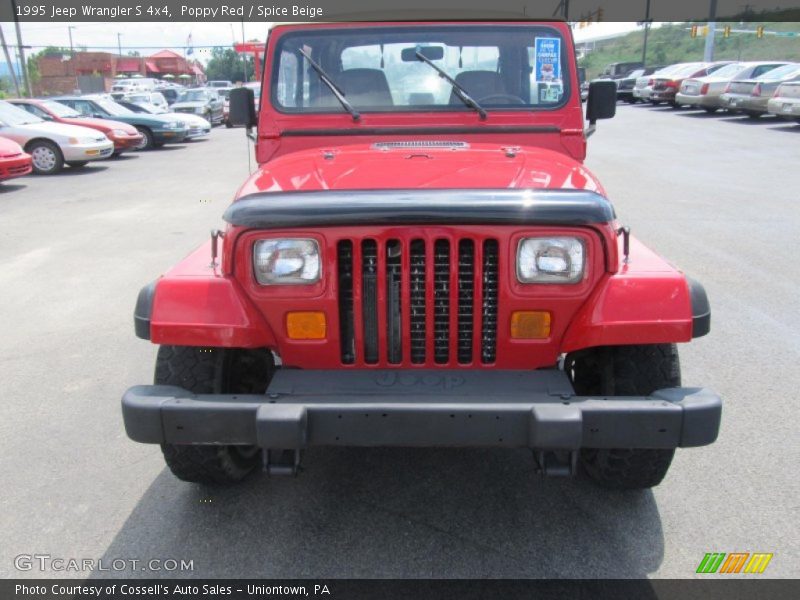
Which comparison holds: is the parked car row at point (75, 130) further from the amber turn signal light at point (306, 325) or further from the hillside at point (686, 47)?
the hillside at point (686, 47)

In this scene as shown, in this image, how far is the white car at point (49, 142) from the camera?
1478 cm

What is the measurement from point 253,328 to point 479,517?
1260 mm

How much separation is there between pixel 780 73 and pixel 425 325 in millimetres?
22305

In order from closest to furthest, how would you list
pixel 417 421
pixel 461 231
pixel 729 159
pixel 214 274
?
pixel 417 421 < pixel 461 231 < pixel 214 274 < pixel 729 159

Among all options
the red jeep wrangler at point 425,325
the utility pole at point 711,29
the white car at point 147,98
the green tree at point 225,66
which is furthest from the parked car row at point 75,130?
the green tree at point 225,66

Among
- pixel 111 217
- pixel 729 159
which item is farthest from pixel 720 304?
pixel 729 159

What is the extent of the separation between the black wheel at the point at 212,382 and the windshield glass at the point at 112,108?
18.2m

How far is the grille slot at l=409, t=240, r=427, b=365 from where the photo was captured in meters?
2.59

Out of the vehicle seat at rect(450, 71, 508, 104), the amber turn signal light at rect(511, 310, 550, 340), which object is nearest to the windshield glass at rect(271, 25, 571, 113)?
the vehicle seat at rect(450, 71, 508, 104)

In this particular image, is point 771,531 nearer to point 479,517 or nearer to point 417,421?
point 479,517

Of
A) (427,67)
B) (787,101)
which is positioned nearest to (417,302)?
(427,67)

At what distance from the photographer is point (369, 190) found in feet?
8.63

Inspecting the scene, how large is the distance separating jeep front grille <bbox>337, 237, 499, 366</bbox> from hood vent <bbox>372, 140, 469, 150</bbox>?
1032 mm

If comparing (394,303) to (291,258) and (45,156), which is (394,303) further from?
(45,156)
